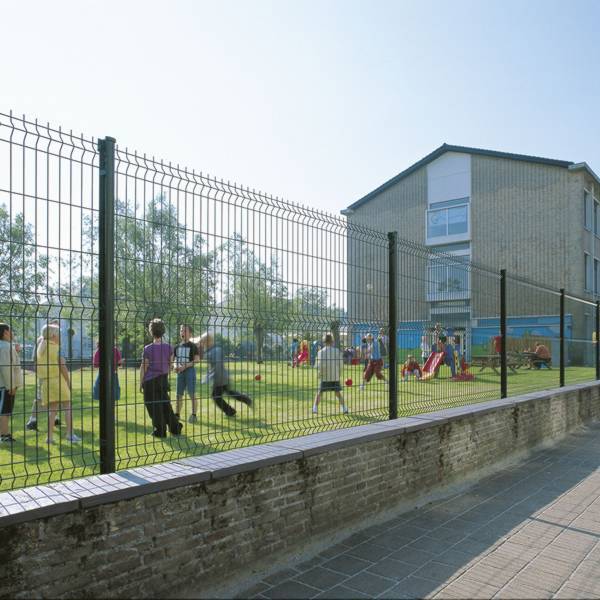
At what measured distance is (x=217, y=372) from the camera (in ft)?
14.9

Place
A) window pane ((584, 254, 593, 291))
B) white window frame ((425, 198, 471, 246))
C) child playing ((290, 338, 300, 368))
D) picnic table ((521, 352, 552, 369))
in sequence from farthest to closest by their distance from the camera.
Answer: white window frame ((425, 198, 471, 246)), window pane ((584, 254, 593, 291)), picnic table ((521, 352, 552, 369)), child playing ((290, 338, 300, 368))

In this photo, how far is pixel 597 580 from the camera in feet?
14.0

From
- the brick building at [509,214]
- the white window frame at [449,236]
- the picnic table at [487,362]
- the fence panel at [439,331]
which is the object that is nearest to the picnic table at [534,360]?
the brick building at [509,214]

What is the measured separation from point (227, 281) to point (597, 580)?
11.6ft

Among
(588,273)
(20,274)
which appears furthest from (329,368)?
(588,273)

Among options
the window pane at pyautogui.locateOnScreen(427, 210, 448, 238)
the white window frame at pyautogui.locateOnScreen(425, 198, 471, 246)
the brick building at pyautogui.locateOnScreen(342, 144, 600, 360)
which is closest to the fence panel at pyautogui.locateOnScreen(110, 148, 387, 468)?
A: the brick building at pyautogui.locateOnScreen(342, 144, 600, 360)

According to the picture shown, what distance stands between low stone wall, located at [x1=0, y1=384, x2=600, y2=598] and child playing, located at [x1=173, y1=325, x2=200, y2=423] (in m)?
0.45

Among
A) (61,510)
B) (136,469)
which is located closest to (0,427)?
(136,469)

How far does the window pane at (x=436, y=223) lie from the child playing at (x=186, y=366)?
113 feet

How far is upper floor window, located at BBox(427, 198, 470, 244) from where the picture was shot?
119 ft

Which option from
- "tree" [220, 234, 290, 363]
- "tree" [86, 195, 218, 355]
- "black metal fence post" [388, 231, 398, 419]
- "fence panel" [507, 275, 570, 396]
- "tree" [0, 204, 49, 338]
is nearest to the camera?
"tree" [0, 204, 49, 338]

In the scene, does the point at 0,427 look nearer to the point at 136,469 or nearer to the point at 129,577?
the point at 136,469

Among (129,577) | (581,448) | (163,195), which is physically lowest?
(581,448)

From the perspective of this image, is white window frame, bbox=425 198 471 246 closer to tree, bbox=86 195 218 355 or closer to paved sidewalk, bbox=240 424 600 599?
paved sidewalk, bbox=240 424 600 599
